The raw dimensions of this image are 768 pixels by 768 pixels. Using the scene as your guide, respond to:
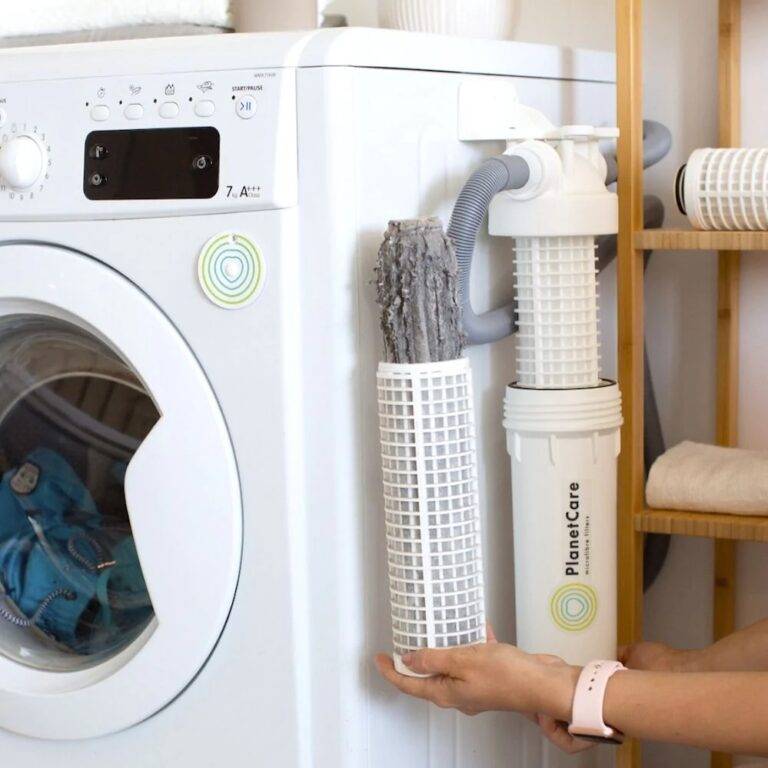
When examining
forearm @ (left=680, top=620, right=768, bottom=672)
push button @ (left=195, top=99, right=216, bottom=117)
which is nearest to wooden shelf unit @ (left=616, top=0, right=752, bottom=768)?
forearm @ (left=680, top=620, right=768, bottom=672)

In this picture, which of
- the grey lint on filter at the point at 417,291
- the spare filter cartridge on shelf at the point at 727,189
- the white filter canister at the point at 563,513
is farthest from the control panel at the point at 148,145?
the spare filter cartridge on shelf at the point at 727,189

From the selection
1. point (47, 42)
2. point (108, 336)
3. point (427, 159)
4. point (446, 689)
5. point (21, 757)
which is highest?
point (47, 42)

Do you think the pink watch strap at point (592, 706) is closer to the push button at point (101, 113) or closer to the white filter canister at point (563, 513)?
the white filter canister at point (563, 513)

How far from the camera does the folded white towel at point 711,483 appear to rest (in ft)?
4.40

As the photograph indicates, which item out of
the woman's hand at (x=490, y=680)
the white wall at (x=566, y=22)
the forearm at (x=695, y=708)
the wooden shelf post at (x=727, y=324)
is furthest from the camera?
the white wall at (x=566, y=22)

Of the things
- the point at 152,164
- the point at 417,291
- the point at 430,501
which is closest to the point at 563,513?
the point at 430,501

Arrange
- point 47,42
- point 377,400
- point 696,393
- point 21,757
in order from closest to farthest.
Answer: point 377,400
point 21,757
point 47,42
point 696,393

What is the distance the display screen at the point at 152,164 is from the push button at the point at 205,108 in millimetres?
14

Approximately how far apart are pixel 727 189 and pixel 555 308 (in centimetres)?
23

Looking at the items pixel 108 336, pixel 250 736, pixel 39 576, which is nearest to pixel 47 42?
pixel 108 336

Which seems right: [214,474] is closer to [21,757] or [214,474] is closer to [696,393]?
[21,757]

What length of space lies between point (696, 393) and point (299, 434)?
28.3 inches

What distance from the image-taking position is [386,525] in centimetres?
118

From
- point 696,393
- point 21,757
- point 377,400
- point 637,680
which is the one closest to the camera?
point 637,680
